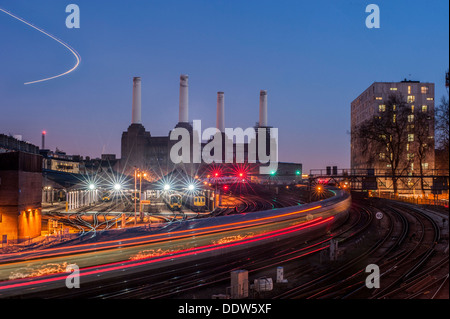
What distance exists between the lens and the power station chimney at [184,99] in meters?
105

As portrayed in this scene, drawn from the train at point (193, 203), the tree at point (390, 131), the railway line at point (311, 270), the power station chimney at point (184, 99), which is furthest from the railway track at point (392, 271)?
the power station chimney at point (184, 99)

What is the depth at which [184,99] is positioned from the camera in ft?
344

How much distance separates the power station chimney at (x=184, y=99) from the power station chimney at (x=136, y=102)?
11300 mm

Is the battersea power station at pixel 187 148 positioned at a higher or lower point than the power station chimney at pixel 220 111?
lower

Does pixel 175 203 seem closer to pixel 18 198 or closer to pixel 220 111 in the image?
pixel 18 198

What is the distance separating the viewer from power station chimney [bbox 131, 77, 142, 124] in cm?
9925

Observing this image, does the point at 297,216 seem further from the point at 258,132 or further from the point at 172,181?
the point at 258,132

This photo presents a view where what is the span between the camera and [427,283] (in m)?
14.2

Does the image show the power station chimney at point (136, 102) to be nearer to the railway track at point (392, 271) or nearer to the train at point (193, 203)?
the train at point (193, 203)

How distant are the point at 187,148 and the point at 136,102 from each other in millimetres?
18475

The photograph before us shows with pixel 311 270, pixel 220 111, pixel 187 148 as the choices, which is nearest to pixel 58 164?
pixel 187 148
